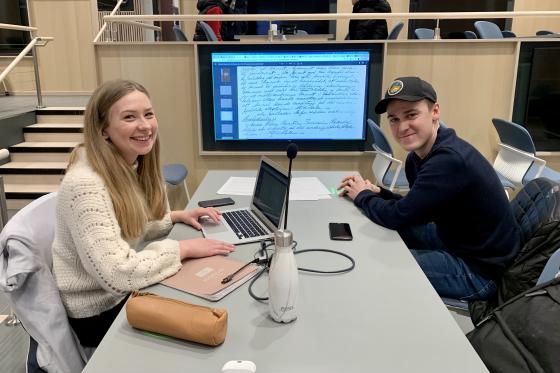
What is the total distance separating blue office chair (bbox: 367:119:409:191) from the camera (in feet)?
9.78

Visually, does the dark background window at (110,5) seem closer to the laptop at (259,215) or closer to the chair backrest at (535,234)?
the laptop at (259,215)

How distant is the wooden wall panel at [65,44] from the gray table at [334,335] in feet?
20.7

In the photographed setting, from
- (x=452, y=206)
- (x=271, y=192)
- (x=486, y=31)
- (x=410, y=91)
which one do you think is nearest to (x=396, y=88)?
(x=410, y=91)

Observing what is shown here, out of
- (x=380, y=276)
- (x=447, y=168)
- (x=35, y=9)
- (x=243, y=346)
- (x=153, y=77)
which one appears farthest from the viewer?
(x=35, y=9)

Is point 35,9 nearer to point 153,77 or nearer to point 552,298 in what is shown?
point 153,77

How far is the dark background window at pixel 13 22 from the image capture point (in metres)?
6.38

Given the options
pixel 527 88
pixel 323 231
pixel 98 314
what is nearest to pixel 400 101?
pixel 323 231

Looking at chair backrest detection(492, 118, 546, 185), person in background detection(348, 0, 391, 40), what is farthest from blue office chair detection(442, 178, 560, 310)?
person in background detection(348, 0, 391, 40)

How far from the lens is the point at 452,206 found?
5.54 feet

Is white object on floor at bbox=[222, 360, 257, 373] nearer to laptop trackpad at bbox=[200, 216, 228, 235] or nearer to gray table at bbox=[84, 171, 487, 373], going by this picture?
gray table at bbox=[84, 171, 487, 373]

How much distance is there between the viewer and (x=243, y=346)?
0.96 meters

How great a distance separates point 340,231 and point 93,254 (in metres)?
0.80

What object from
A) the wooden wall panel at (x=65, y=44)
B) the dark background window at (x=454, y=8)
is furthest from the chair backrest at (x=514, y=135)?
the wooden wall panel at (x=65, y=44)

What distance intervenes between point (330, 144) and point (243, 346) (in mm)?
2553
